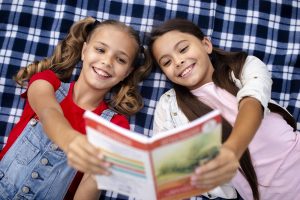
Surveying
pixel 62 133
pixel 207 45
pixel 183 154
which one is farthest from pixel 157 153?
pixel 207 45

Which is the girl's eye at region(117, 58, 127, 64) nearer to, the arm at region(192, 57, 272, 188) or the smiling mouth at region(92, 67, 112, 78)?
the smiling mouth at region(92, 67, 112, 78)

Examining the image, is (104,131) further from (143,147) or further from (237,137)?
(237,137)

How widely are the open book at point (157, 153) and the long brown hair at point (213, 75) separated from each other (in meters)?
0.50

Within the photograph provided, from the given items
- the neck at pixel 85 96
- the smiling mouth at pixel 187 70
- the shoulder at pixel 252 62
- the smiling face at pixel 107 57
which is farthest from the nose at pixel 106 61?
the shoulder at pixel 252 62

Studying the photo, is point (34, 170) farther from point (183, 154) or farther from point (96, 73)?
point (183, 154)

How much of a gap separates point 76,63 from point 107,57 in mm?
260

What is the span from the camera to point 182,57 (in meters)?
1.34

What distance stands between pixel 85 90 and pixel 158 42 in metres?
0.31

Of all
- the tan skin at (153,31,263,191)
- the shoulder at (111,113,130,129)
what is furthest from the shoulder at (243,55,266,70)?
the shoulder at (111,113,130,129)

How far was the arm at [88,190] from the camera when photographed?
1.26m

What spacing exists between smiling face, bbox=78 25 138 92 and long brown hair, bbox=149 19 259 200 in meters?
0.14

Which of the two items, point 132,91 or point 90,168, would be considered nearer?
point 90,168

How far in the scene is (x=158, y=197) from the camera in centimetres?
90

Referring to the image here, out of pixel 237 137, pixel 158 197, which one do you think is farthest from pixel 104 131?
pixel 237 137
